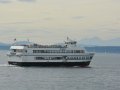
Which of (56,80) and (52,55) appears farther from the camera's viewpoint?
(52,55)

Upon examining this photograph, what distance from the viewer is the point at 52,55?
137m

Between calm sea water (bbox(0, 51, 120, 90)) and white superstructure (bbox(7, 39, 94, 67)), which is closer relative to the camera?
calm sea water (bbox(0, 51, 120, 90))

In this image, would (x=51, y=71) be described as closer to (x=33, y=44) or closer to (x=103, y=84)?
(x=33, y=44)

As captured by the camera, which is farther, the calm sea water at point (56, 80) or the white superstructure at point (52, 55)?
the white superstructure at point (52, 55)

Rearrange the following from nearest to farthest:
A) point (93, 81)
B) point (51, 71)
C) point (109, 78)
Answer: point (93, 81) < point (109, 78) < point (51, 71)

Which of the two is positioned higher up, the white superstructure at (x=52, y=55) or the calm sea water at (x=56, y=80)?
the white superstructure at (x=52, y=55)

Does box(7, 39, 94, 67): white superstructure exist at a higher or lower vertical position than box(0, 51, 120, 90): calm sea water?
higher

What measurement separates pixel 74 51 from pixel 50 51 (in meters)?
5.39

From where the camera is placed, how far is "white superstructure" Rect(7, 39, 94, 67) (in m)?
137

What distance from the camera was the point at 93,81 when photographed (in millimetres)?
101500

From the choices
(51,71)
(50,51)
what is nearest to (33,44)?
(50,51)

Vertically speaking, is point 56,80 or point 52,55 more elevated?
point 52,55

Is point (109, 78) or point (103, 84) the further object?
point (109, 78)

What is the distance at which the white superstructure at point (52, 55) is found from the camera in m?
137
